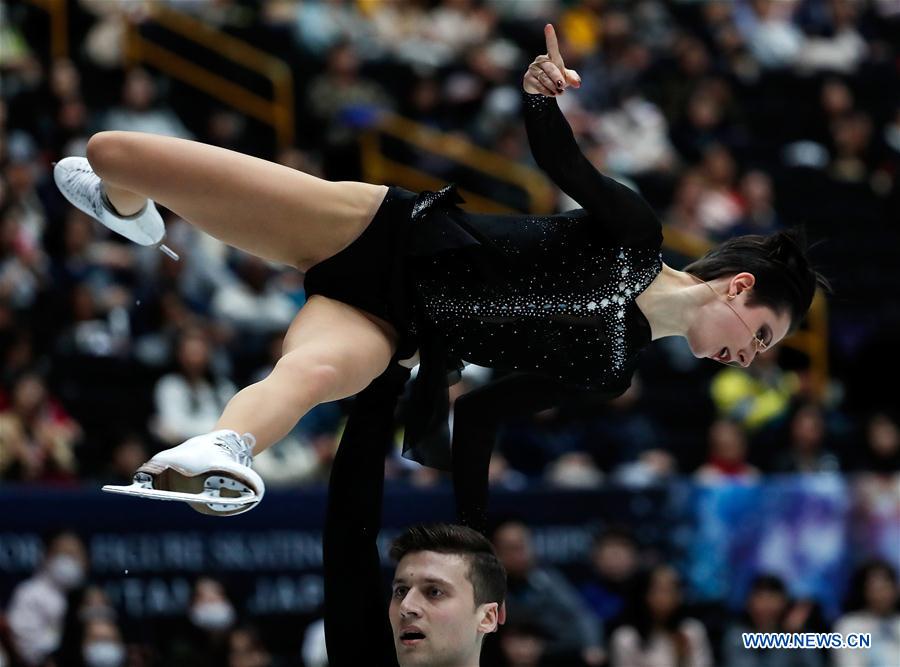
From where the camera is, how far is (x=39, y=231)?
29.5 ft

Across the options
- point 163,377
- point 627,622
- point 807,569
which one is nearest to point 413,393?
point 627,622

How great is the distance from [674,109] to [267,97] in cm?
377

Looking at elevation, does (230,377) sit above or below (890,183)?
below

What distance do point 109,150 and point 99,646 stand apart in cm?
360

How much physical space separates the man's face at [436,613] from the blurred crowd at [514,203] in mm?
1064

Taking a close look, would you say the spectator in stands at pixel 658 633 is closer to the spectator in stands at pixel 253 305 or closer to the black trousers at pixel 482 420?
the spectator in stands at pixel 253 305

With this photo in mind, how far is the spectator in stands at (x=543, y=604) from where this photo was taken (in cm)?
724

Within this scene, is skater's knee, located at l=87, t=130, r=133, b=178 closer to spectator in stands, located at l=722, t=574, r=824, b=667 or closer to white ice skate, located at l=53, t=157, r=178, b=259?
white ice skate, located at l=53, t=157, r=178, b=259

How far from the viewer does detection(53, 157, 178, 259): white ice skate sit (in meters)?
4.30

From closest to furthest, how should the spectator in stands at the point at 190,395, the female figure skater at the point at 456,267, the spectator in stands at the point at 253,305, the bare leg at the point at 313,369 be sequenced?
1. the bare leg at the point at 313,369
2. the female figure skater at the point at 456,267
3. the spectator in stands at the point at 190,395
4. the spectator in stands at the point at 253,305

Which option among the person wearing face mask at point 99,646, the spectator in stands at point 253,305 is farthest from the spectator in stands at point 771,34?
the person wearing face mask at point 99,646

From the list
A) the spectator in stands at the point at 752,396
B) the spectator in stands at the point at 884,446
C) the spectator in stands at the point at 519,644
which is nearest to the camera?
the spectator in stands at the point at 519,644

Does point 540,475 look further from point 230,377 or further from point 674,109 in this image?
point 674,109

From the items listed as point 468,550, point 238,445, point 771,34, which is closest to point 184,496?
point 238,445
